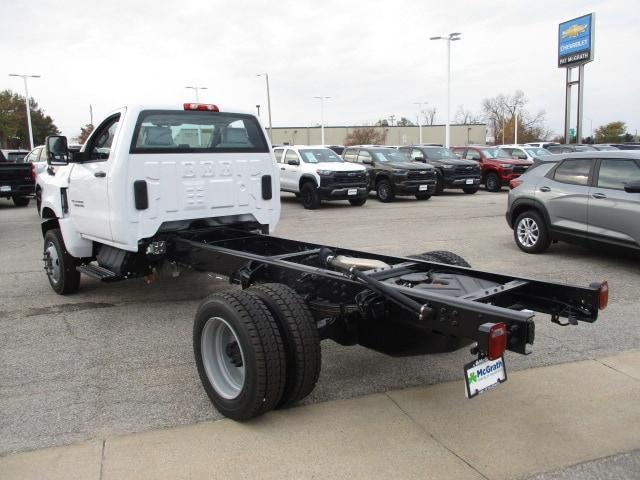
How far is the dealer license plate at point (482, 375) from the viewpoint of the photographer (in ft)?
9.44

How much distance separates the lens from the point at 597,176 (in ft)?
26.7

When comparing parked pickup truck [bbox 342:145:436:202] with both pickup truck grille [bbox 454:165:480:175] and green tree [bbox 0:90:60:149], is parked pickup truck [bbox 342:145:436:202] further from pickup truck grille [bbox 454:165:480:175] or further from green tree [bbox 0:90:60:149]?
green tree [bbox 0:90:60:149]

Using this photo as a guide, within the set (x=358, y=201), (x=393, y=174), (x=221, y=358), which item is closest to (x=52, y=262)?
(x=221, y=358)

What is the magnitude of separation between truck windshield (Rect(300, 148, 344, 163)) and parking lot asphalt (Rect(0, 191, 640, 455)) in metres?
8.97

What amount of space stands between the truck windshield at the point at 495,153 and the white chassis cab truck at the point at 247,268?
18192 millimetres

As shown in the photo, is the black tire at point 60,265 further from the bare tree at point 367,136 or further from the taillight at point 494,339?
the bare tree at point 367,136

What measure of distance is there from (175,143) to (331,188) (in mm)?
11103

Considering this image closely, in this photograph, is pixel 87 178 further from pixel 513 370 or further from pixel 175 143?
pixel 513 370

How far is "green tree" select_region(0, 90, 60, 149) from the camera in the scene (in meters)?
59.4

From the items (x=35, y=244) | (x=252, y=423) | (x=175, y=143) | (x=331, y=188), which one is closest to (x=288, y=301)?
(x=252, y=423)

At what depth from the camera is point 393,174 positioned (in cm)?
1848

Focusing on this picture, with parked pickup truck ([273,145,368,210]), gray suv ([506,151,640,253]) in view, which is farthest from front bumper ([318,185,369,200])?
gray suv ([506,151,640,253])

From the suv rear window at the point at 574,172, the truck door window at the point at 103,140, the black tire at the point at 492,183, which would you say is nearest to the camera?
the truck door window at the point at 103,140

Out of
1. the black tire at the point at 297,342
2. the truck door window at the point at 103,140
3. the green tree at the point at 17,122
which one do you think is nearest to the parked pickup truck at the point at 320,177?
the truck door window at the point at 103,140
